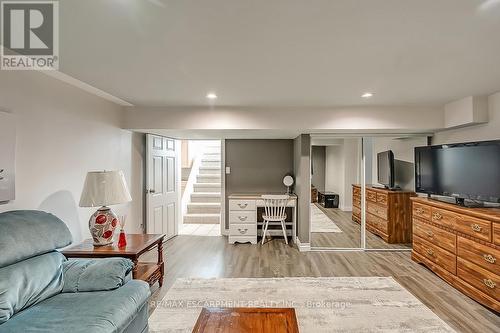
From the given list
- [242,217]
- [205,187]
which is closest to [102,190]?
[242,217]

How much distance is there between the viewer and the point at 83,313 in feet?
5.48

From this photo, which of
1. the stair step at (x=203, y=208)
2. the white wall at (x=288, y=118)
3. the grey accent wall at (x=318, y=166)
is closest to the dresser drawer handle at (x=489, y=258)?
the white wall at (x=288, y=118)

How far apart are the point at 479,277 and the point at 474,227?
1.56 feet

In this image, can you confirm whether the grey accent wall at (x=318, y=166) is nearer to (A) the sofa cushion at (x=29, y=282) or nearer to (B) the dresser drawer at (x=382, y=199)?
(B) the dresser drawer at (x=382, y=199)

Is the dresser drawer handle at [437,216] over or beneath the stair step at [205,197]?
over

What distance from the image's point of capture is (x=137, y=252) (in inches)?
101

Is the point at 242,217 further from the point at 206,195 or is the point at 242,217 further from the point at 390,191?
the point at 390,191

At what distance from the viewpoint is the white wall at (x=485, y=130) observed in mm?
3283

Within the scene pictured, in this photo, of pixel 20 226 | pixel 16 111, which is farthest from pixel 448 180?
pixel 16 111

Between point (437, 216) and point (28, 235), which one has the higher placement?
point (28, 235)

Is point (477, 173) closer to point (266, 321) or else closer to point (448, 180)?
point (448, 180)

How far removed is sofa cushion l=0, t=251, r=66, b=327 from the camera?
1.60 m

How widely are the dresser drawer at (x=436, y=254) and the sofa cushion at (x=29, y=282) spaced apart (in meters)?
3.76

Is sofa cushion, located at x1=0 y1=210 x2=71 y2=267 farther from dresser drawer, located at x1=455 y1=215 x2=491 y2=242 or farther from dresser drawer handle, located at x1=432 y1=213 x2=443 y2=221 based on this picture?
dresser drawer handle, located at x1=432 y1=213 x2=443 y2=221
